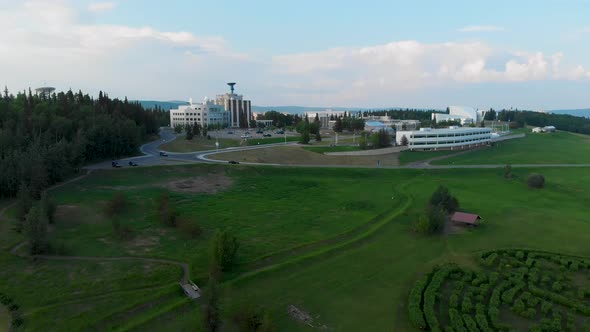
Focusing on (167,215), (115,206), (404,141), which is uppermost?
(404,141)

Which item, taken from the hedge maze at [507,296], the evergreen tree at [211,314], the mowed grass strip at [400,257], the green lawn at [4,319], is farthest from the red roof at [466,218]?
the green lawn at [4,319]

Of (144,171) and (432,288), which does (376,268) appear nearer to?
(432,288)

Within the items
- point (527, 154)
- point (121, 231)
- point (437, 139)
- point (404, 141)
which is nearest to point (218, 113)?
point (404, 141)

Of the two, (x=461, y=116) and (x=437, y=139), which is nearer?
(x=437, y=139)

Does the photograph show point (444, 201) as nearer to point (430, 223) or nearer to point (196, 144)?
point (430, 223)

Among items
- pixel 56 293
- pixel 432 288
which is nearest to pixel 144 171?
pixel 56 293

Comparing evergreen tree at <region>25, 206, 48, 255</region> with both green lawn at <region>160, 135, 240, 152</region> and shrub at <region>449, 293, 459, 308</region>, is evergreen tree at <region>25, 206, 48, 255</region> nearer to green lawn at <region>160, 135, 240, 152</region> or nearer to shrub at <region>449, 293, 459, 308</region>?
shrub at <region>449, 293, 459, 308</region>
